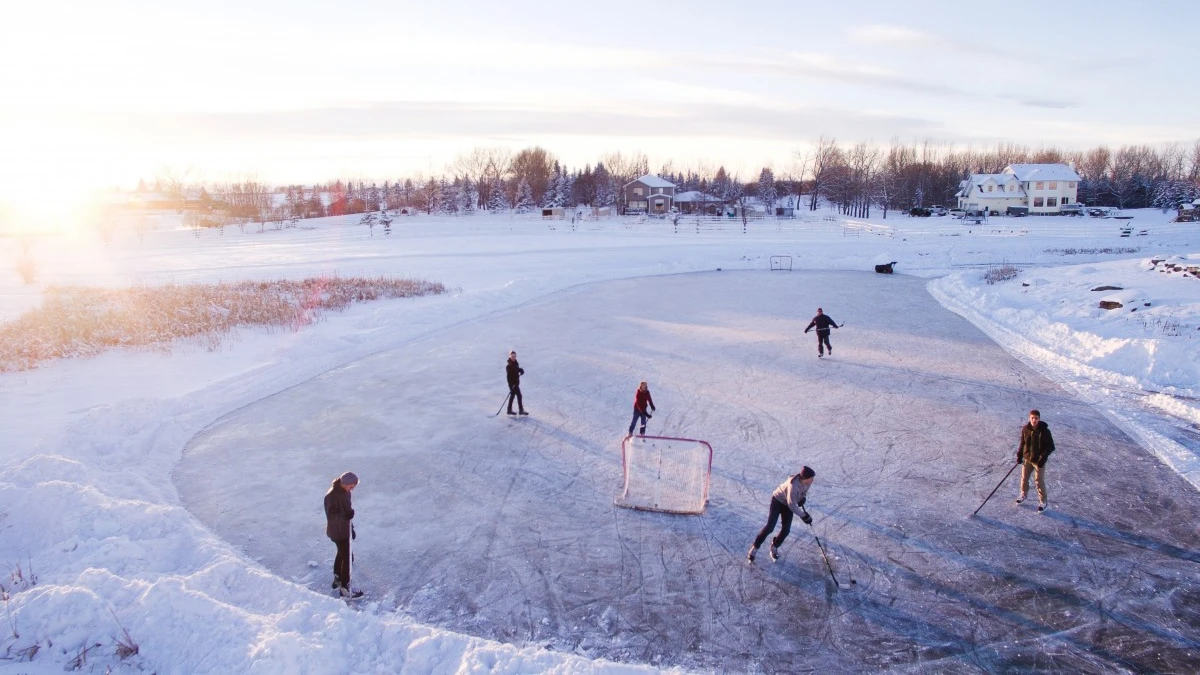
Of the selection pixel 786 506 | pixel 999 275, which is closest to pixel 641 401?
pixel 786 506

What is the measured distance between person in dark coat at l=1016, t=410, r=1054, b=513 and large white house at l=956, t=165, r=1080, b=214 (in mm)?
80333

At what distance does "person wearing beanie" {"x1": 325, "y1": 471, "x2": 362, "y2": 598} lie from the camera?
7.24 m

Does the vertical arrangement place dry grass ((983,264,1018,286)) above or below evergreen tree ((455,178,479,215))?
below

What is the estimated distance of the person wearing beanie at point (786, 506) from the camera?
7.54 m

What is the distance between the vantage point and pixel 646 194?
291 ft

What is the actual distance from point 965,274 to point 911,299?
664 centimetres

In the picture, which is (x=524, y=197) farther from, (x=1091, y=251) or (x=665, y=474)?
(x=665, y=474)

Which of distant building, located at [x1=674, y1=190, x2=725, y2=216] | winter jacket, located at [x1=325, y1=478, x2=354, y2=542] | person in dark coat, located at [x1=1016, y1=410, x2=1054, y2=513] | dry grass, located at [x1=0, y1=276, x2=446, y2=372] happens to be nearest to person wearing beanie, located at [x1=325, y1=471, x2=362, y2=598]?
winter jacket, located at [x1=325, y1=478, x2=354, y2=542]

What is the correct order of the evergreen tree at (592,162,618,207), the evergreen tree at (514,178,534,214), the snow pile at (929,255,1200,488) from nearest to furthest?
the snow pile at (929,255,1200,488), the evergreen tree at (514,178,534,214), the evergreen tree at (592,162,618,207)

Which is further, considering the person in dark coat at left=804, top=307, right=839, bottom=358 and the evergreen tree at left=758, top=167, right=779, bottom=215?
the evergreen tree at left=758, top=167, right=779, bottom=215

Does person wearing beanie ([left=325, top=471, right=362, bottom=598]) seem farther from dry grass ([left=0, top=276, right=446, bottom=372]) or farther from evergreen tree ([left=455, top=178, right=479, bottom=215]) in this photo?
evergreen tree ([left=455, top=178, right=479, bottom=215])

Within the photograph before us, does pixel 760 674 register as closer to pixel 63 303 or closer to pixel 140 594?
pixel 140 594

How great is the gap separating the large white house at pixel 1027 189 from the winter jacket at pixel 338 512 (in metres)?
86.8

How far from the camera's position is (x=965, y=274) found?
32.1 m
